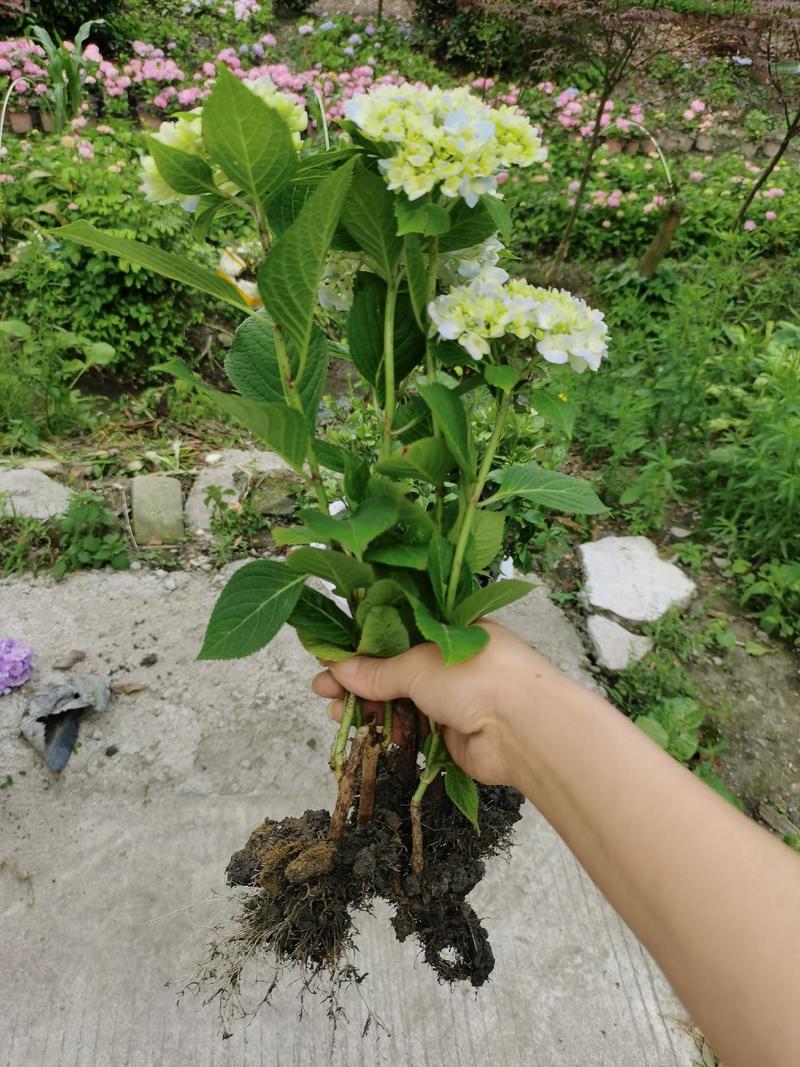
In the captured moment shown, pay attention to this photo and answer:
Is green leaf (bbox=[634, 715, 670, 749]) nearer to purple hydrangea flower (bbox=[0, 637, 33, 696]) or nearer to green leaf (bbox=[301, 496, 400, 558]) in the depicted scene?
green leaf (bbox=[301, 496, 400, 558])

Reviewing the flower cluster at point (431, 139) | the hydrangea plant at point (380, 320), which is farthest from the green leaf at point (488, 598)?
the flower cluster at point (431, 139)

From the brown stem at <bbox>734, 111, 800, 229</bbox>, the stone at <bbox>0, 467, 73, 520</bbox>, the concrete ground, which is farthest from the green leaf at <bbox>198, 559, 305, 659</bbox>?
the brown stem at <bbox>734, 111, 800, 229</bbox>

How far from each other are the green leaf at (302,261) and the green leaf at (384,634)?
352 mm

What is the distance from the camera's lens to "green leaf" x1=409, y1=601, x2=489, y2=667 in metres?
0.86

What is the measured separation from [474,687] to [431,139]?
2.18ft

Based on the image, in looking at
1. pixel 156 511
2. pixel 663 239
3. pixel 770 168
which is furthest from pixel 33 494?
pixel 770 168

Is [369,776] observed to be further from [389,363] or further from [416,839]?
[389,363]

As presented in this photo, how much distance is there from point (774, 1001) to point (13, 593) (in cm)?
226

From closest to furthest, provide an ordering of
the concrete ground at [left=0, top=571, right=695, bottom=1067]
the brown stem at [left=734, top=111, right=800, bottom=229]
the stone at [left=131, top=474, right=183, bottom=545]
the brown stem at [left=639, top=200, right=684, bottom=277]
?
the concrete ground at [left=0, top=571, right=695, bottom=1067], the stone at [left=131, top=474, right=183, bottom=545], the brown stem at [left=734, top=111, right=800, bottom=229], the brown stem at [left=639, top=200, right=684, bottom=277]

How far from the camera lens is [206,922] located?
1.53 meters

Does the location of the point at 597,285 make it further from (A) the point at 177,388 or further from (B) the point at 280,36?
(B) the point at 280,36

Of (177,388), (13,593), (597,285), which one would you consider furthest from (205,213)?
(597,285)

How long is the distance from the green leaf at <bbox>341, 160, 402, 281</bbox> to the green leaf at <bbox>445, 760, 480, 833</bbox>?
0.73 m

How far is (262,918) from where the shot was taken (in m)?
1.21
